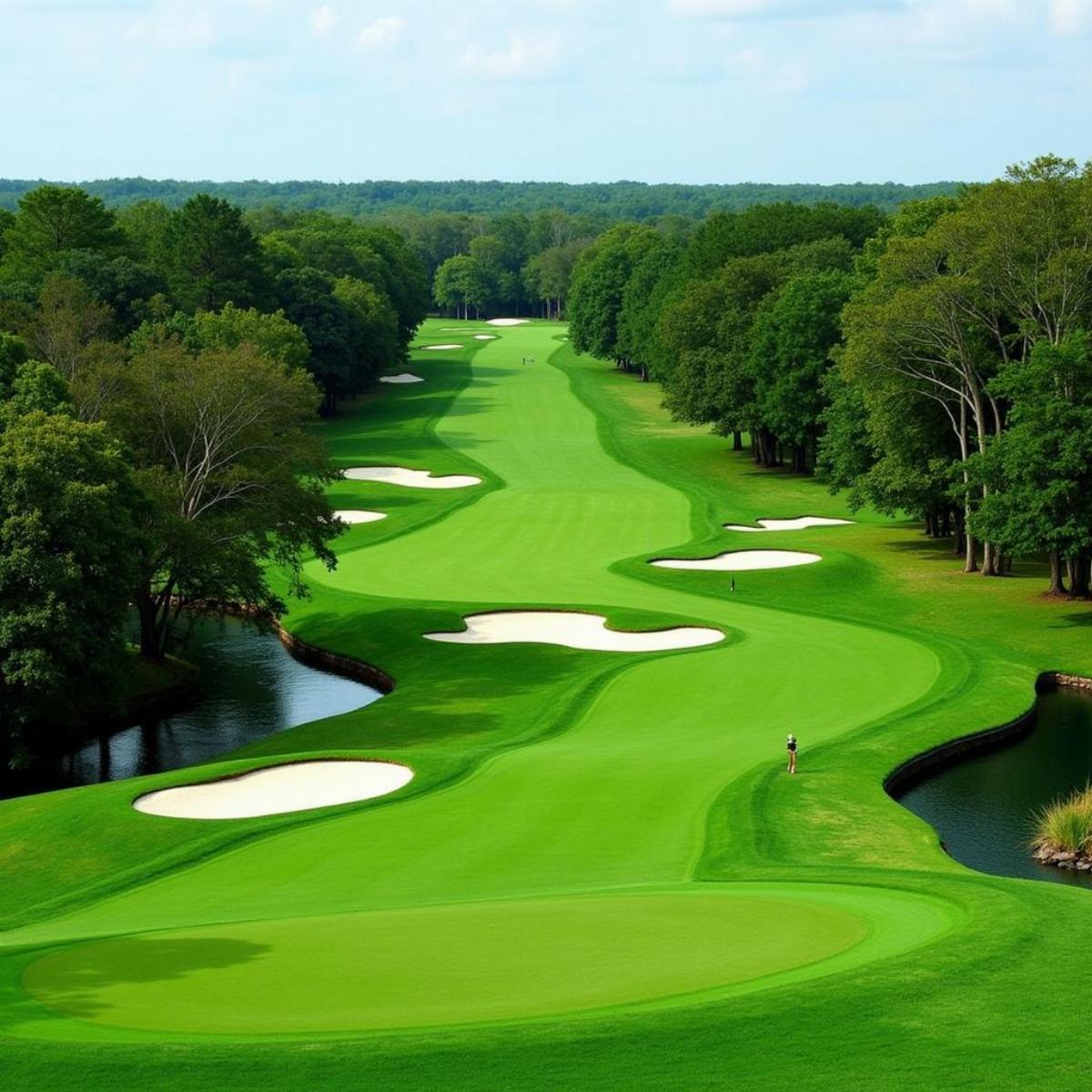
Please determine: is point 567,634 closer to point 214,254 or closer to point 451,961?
point 451,961

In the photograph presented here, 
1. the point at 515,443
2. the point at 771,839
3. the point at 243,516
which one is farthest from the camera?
the point at 515,443

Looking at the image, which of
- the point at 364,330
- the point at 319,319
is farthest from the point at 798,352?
the point at 364,330

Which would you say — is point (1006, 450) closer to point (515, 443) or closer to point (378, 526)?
point (378, 526)

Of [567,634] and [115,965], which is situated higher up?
[115,965]

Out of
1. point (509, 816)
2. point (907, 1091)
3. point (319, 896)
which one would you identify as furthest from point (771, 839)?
point (907, 1091)

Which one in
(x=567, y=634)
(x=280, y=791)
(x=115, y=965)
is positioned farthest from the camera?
(x=567, y=634)

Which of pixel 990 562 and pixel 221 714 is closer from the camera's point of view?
pixel 221 714
